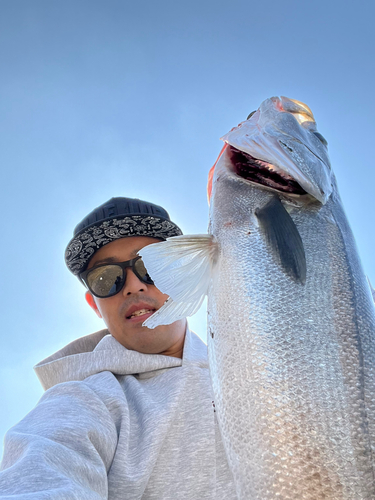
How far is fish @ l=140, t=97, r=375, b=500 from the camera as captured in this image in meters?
1.34

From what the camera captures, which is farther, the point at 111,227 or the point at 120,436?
the point at 111,227

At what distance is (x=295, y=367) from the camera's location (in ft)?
4.80

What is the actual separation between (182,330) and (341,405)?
78.0 inches

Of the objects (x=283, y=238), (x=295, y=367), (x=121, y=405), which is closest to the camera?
(x=295, y=367)

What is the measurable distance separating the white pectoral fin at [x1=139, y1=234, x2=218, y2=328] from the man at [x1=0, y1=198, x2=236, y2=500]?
2.08 feet

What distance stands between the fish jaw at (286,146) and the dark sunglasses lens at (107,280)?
57.4 inches

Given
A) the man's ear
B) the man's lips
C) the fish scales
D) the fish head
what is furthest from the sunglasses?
the fish scales

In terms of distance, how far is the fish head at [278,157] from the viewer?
80.4 inches

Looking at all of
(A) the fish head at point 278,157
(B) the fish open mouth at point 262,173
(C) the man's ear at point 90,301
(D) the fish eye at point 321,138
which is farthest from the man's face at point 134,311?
(D) the fish eye at point 321,138

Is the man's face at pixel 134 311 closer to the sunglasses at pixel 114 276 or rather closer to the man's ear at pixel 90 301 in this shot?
the sunglasses at pixel 114 276

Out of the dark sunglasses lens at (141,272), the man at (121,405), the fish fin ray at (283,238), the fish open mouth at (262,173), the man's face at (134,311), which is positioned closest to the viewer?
the fish fin ray at (283,238)

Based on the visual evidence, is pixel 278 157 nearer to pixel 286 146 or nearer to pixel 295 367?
pixel 286 146

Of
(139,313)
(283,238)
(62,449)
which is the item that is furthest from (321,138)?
(62,449)

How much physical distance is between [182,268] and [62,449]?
95cm
